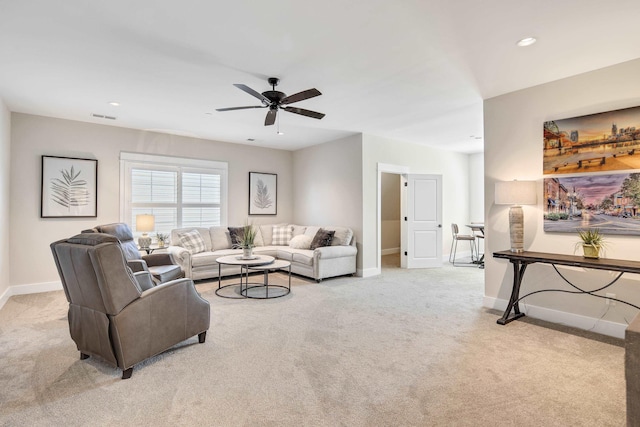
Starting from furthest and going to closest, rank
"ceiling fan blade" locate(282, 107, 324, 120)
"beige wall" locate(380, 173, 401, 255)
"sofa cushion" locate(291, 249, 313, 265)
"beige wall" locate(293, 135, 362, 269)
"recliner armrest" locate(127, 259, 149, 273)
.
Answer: "beige wall" locate(380, 173, 401, 255) < "beige wall" locate(293, 135, 362, 269) < "sofa cushion" locate(291, 249, 313, 265) < "recliner armrest" locate(127, 259, 149, 273) < "ceiling fan blade" locate(282, 107, 324, 120)

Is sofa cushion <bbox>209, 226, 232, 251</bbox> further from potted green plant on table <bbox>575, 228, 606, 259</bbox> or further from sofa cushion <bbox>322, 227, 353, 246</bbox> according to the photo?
potted green plant on table <bbox>575, 228, 606, 259</bbox>

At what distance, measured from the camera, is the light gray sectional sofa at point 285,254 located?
17.9 feet

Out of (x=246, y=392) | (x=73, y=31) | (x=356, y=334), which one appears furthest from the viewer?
(x=356, y=334)

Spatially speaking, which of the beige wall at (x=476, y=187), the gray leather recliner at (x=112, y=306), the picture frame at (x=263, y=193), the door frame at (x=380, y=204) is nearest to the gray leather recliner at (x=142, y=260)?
the gray leather recliner at (x=112, y=306)

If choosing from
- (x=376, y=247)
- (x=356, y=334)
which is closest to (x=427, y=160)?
(x=376, y=247)

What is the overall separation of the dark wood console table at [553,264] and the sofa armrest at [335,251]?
8.57 feet

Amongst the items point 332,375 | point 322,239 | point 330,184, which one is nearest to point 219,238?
point 322,239

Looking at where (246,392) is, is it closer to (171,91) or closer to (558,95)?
(171,91)

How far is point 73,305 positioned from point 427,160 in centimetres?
661

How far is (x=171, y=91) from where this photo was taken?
12.8ft

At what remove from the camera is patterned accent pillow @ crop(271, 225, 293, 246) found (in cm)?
675

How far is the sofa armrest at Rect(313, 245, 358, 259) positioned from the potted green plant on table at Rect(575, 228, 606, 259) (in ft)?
10.8

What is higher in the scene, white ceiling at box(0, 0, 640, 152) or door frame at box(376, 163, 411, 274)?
white ceiling at box(0, 0, 640, 152)

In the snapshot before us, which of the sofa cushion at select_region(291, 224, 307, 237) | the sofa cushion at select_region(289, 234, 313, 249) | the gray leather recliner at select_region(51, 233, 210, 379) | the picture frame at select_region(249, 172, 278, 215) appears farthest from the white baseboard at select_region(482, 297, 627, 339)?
the picture frame at select_region(249, 172, 278, 215)
